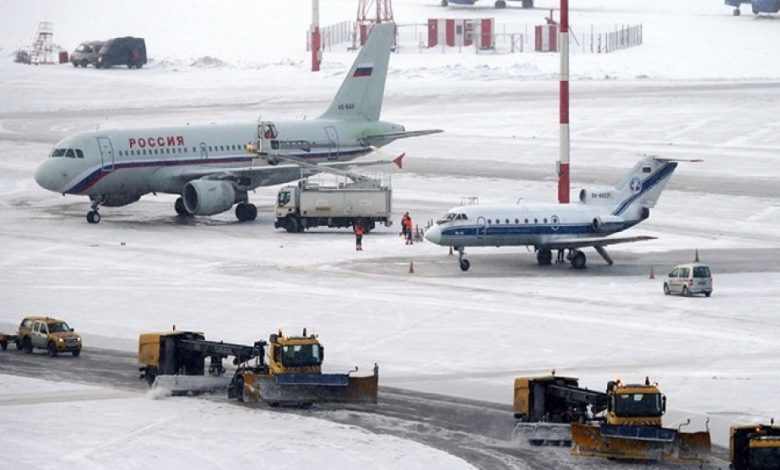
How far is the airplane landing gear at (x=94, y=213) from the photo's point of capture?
98.7 m

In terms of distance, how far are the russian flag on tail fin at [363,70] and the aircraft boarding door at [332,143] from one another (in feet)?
17.0

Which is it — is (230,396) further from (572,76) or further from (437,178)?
(572,76)

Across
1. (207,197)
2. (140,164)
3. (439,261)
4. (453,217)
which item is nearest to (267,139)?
(207,197)

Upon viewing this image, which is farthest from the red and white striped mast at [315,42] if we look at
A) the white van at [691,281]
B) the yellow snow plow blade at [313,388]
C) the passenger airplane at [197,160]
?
the yellow snow plow blade at [313,388]

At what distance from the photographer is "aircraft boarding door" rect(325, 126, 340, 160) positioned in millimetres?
103188

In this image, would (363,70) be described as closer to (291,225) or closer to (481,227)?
(291,225)

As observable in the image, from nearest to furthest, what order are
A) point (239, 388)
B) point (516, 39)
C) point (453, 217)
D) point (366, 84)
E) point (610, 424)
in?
1. point (610, 424)
2. point (239, 388)
3. point (453, 217)
4. point (366, 84)
5. point (516, 39)

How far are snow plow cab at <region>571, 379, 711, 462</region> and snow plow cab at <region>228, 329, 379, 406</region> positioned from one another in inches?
329

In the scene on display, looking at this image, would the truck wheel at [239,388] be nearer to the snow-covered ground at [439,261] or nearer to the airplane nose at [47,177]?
the snow-covered ground at [439,261]

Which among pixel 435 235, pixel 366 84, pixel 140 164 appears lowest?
pixel 435 235

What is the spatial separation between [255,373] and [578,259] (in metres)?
30.5

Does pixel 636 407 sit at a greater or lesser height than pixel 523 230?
lesser

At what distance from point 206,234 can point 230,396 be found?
37.9 metres

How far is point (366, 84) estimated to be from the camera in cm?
10781
